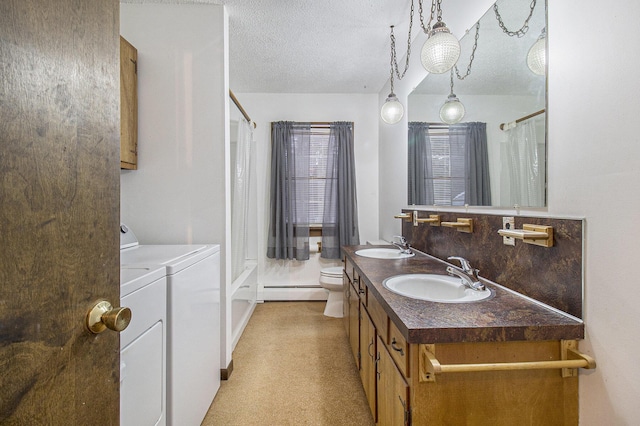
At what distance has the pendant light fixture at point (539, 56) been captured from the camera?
1062mm

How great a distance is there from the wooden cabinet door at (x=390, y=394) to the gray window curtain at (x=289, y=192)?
2.10 metres

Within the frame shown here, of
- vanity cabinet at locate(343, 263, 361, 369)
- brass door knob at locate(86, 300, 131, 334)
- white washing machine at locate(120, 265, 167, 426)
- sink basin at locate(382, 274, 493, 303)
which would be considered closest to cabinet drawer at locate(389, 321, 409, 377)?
sink basin at locate(382, 274, 493, 303)

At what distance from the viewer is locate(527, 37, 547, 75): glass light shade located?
1.07 m

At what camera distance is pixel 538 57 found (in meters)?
1.09

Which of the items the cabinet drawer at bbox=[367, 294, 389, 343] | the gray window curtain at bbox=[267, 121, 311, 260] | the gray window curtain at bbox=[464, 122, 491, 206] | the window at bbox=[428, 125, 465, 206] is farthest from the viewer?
the gray window curtain at bbox=[267, 121, 311, 260]

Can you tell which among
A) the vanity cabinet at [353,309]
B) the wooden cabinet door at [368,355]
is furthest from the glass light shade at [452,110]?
the wooden cabinet door at [368,355]

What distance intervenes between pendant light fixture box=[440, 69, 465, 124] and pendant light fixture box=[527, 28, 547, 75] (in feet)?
1.57

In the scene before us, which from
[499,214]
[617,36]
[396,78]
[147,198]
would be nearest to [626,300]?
[499,214]

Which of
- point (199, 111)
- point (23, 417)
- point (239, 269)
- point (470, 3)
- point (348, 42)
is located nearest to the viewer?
point (23, 417)

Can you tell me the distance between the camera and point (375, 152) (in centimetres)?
344

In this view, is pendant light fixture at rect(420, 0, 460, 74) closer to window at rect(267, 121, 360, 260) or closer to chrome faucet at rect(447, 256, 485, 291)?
chrome faucet at rect(447, 256, 485, 291)

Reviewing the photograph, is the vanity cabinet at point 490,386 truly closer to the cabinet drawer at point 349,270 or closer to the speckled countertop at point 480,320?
the speckled countertop at point 480,320

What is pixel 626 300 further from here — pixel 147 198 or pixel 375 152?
pixel 375 152

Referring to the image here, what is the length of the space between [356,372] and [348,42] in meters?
2.58
